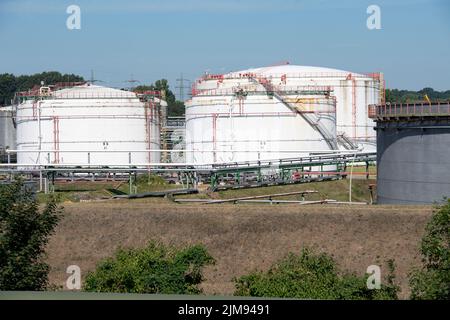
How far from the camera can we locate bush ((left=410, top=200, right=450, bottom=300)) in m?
14.1

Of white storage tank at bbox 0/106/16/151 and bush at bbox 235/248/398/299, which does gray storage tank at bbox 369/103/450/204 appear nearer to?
bush at bbox 235/248/398/299

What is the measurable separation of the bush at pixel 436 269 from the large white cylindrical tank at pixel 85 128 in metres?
30.6

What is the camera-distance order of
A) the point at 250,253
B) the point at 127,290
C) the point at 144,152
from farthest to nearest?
the point at 144,152, the point at 250,253, the point at 127,290

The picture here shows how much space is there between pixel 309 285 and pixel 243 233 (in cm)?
1161

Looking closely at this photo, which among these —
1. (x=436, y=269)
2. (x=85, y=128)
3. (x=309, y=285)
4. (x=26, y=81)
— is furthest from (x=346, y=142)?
(x=26, y=81)

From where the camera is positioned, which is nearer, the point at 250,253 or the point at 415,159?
the point at 250,253

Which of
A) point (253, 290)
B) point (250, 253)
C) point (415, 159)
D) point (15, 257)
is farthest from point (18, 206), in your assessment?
point (415, 159)

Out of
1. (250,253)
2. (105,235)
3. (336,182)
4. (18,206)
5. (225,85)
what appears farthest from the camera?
(225,85)

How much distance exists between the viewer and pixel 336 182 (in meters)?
45.6

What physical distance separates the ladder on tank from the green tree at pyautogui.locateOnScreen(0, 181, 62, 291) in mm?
29701

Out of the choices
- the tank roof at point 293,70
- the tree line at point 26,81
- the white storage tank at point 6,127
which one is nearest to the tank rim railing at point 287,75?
the tank roof at point 293,70

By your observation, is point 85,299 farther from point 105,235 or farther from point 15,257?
point 105,235
